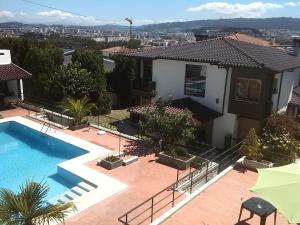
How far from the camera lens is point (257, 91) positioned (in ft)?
70.0

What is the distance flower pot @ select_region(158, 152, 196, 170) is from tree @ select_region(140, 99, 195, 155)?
40cm

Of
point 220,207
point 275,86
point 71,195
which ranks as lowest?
point 71,195

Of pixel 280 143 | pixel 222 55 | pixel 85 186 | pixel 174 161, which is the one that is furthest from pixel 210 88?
pixel 85 186

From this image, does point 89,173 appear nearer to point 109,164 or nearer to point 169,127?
point 109,164

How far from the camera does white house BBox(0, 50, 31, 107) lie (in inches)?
1163

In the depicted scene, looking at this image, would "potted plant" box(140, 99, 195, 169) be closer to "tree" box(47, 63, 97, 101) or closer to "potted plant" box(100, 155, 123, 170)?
"potted plant" box(100, 155, 123, 170)

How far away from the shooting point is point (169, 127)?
61.6 feet

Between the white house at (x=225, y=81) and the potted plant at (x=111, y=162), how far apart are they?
647 cm

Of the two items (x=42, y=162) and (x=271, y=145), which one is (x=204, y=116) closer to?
(x=271, y=145)

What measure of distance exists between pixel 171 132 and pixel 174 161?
1837 millimetres

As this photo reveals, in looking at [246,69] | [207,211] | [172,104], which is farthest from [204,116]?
[207,211]

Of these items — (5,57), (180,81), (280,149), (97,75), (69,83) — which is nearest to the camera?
(280,149)

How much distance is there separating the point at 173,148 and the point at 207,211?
20.4ft

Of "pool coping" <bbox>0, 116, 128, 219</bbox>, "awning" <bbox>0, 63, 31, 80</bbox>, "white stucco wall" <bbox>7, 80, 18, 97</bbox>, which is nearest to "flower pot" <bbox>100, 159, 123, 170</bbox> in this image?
"pool coping" <bbox>0, 116, 128, 219</bbox>
